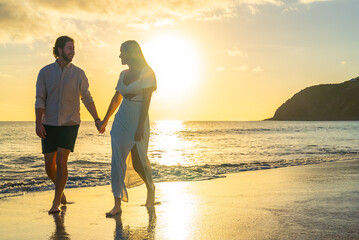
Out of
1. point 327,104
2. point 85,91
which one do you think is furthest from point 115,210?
point 327,104

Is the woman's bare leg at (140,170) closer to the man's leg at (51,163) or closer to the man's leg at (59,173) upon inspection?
the man's leg at (59,173)

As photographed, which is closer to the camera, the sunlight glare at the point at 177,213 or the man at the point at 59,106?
the sunlight glare at the point at 177,213

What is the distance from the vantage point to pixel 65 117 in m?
4.91

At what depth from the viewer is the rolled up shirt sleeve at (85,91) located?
511 cm

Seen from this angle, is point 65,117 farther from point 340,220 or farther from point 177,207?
point 340,220

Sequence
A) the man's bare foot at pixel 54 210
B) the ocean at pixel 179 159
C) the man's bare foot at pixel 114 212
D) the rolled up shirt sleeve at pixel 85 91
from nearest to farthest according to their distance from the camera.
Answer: the man's bare foot at pixel 114 212
the man's bare foot at pixel 54 210
the rolled up shirt sleeve at pixel 85 91
the ocean at pixel 179 159

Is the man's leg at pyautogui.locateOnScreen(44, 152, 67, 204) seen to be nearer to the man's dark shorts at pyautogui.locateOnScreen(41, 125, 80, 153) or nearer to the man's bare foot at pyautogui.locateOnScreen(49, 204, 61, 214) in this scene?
the man's dark shorts at pyautogui.locateOnScreen(41, 125, 80, 153)

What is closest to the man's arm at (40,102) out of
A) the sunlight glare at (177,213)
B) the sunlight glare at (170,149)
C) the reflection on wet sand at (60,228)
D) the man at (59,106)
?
the man at (59,106)

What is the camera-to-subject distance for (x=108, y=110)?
16.5 feet

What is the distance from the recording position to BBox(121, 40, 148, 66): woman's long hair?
4.91 meters

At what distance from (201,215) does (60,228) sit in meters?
1.58

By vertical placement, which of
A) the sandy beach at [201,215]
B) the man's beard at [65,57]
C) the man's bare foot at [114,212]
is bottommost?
the sandy beach at [201,215]

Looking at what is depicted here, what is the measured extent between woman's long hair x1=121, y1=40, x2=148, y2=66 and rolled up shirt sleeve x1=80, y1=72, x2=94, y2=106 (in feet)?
2.16

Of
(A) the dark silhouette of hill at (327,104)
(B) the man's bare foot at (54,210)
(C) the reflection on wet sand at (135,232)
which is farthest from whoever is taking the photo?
(A) the dark silhouette of hill at (327,104)
